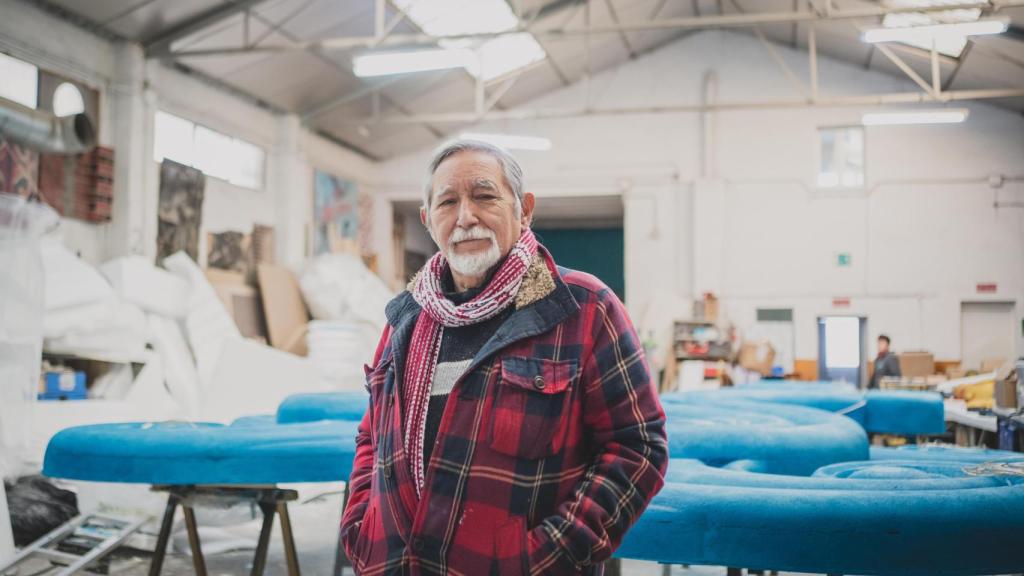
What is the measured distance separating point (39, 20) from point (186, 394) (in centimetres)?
385

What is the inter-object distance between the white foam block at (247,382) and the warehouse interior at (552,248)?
25mm

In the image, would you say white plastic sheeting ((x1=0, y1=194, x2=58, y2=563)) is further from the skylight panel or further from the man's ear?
the skylight panel

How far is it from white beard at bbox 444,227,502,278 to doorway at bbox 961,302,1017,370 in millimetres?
14292

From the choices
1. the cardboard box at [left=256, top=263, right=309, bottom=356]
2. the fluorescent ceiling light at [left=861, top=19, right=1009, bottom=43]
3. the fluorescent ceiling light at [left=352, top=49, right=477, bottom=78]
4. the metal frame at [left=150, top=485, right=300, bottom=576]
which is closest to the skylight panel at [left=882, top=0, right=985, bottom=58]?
the fluorescent ceiling light at [left=861, top=19, right=1009, bottom=43]

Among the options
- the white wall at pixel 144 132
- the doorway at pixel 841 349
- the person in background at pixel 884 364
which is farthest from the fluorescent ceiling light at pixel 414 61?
the doorway at pixel 841 349

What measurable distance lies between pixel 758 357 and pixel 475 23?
7.02 meters

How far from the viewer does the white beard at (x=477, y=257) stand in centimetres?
157

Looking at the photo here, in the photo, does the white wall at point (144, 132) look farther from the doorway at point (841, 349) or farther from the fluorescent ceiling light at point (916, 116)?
the doorway at point (841, 349)

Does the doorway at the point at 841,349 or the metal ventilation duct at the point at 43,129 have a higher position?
the metal ventilation duct at the point at 43,129

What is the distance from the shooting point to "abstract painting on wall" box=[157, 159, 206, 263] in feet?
31.8

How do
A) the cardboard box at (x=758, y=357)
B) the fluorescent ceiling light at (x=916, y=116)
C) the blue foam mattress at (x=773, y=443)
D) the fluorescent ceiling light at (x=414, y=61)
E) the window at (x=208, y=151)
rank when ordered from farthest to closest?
the cardboard box at (x=758, y=357)
the fluorescent ceiling light at (x=916, y=116)
the window at (x=208, y=151)
the fluorescent ceiling light at (x=414, y=61)
the blue foam mattress at (x=773, y=443)

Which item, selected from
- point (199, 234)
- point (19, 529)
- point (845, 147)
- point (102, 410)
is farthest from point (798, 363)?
point (19, 529)

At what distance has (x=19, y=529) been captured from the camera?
4551 millimetres

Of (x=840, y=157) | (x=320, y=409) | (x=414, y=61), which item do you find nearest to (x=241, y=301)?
(x=414, y=61)
